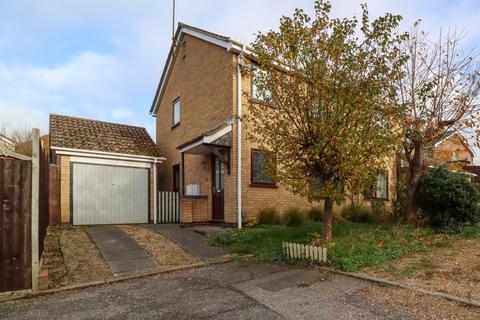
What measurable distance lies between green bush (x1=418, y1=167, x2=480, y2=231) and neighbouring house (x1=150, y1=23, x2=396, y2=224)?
148 centimetres

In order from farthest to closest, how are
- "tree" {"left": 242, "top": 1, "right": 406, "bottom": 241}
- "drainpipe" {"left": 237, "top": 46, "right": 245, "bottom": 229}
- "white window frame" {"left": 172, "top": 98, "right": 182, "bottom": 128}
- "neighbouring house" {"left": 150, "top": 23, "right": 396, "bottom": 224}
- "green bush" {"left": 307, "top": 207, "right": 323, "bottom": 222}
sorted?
"white window frame" {"left": 172, "top": 98, "right": 182, "bottom": 128} < "green bush" {"left": 307, "top": 207, "right": 323, "bottom": 222} < "neighbouring house" {"left": 150, "top": 23, "right": 396, "bottom": 224} < "drainpipe" {"left": 237, "top": 46, "right": 245, "bottom": 229} < "tree" {"left": 242, "top": 1, "right": 406, "bottom": 241}

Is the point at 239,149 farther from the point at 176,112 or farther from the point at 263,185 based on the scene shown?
the point at 176,112

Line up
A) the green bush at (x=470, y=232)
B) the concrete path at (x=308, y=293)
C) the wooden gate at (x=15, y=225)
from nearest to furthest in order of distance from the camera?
the concrete path at (x=308, y=293) → the wooden gate at (x=15, y=225) → the green bush at (x=470, y=232)

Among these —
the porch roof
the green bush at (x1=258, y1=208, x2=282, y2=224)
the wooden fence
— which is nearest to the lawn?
the green bush at (x1=258, y1=208, x2=282, y2=224)

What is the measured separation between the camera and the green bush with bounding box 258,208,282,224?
460 inches

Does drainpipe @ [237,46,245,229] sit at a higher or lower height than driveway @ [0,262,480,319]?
higher

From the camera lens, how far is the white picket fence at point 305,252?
7181 millimetres

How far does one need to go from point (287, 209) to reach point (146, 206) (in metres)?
5.76

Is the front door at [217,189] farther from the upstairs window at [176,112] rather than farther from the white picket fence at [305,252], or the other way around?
the white picket fence at [305,252]

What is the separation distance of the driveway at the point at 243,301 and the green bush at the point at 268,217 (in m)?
4.83

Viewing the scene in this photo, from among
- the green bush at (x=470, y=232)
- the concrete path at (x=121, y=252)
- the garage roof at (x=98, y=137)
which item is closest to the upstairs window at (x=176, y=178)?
the garage roof at (x=98, y=137)

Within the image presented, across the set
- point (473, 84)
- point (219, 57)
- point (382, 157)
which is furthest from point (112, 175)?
point (473, 84)

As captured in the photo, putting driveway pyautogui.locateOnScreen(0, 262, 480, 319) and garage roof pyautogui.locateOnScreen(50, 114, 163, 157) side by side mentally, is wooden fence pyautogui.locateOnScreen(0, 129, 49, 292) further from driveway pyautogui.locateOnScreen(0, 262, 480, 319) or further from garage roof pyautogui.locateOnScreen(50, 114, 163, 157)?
garage roof pyautogui.locateOnScreen(50, 114, 163, 157)

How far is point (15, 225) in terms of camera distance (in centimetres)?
572
